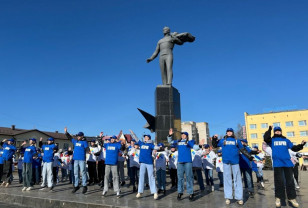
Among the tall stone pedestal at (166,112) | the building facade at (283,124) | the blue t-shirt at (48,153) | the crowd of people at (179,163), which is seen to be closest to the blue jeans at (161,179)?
the crowd of people at (179,163)

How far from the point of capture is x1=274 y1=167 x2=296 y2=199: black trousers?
19.3ft

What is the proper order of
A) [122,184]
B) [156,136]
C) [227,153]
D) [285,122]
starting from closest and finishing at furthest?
[227,153] → [122,184] → [156,136] → [285,122]

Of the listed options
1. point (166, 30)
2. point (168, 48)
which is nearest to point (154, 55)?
point (168, 48)

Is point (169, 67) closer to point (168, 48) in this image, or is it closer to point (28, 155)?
point (168, 48)

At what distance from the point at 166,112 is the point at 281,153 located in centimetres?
764

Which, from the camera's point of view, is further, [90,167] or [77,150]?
[90,167]

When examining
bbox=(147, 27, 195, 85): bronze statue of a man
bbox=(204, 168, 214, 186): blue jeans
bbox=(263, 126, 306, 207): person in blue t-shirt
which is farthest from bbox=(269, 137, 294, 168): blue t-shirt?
bbox=(147, 27, 195, 85): bronze statue of a man

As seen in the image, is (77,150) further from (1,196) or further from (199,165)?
(199,165)

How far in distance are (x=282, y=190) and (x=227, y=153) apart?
1.53m

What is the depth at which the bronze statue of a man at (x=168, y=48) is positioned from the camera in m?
14.4

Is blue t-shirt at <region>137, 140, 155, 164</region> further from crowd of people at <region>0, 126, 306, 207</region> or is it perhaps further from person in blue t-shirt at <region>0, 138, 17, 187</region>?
person in blue t-shirt at <region>0, 138, 17, 187</region>

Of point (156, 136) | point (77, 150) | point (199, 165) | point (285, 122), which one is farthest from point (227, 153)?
point (285, 122)

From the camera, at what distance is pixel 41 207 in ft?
24.1

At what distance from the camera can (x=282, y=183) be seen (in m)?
6.02
